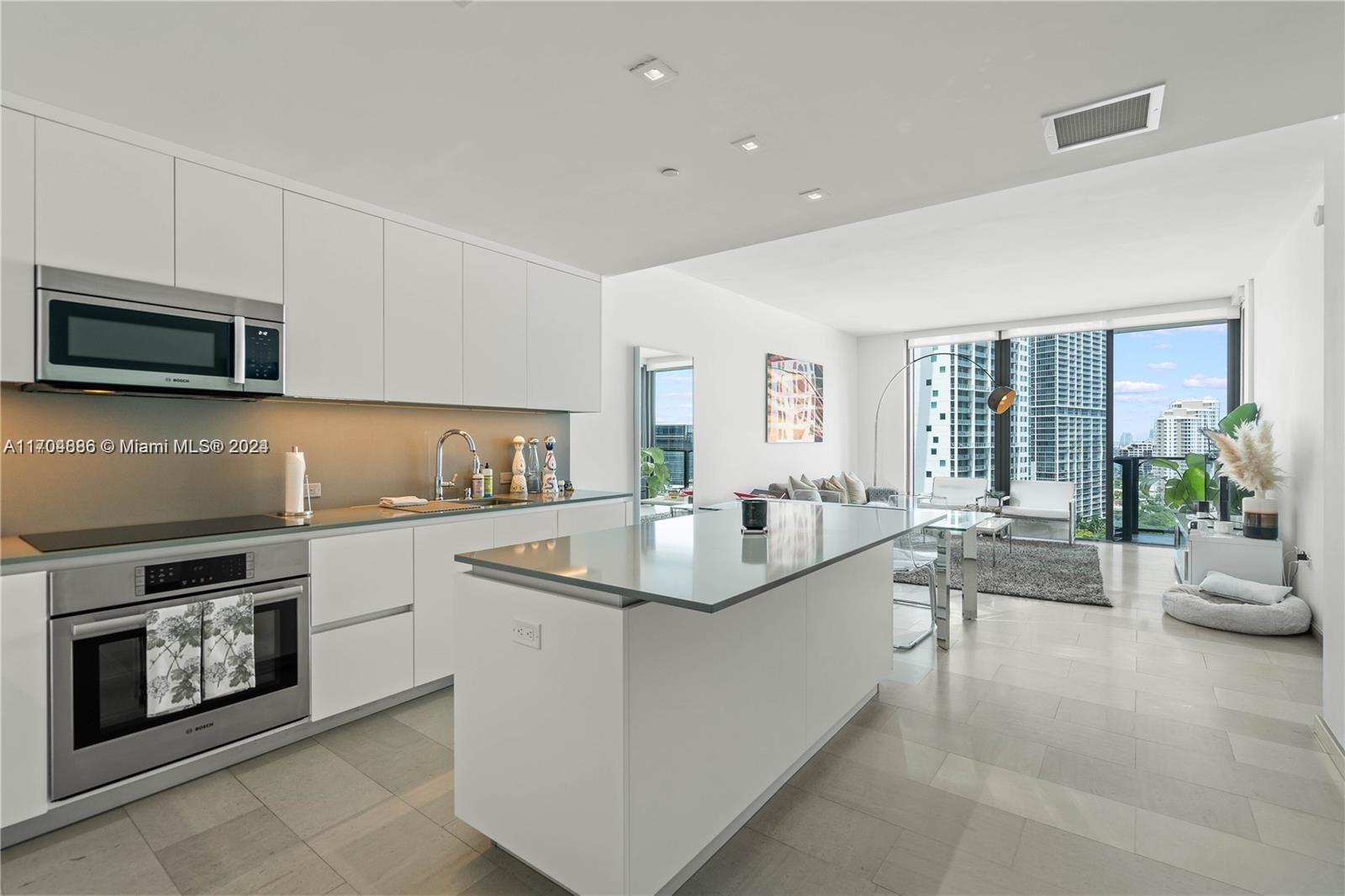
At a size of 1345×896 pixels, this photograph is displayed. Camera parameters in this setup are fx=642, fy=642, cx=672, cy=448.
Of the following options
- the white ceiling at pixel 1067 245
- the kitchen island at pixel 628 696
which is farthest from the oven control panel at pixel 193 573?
the white ceiling at pixel 1067 245

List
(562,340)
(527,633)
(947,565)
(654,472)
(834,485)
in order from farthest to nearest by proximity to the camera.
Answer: (834,485) < (654,472) < (562,340) < (947,565) < (527,633)

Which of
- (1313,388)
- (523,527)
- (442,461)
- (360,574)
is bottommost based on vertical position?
(360,574)

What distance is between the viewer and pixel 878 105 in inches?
88.4

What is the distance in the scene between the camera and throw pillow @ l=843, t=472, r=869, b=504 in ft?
25.5

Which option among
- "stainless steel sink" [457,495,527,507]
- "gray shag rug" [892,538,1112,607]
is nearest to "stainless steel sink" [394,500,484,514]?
"stainless steel sink" [457,495,527,507]

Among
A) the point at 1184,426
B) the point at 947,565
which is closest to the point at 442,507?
the point at 947,565

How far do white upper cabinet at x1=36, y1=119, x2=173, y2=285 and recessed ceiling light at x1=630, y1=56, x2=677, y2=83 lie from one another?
1861 mm

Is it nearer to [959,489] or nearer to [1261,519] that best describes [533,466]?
[1261,519]

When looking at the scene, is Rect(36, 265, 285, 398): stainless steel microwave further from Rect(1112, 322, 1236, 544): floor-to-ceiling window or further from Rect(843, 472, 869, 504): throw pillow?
Rect(1112, 322, 1236, 544): floor-to-ceiling window

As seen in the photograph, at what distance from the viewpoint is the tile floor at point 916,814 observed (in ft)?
5.94

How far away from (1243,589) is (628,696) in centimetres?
469

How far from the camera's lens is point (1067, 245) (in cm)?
505

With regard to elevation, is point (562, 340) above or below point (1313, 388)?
above

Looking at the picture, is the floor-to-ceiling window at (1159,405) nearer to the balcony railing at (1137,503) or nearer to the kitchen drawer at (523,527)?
the balcony railing at (1137,503)
